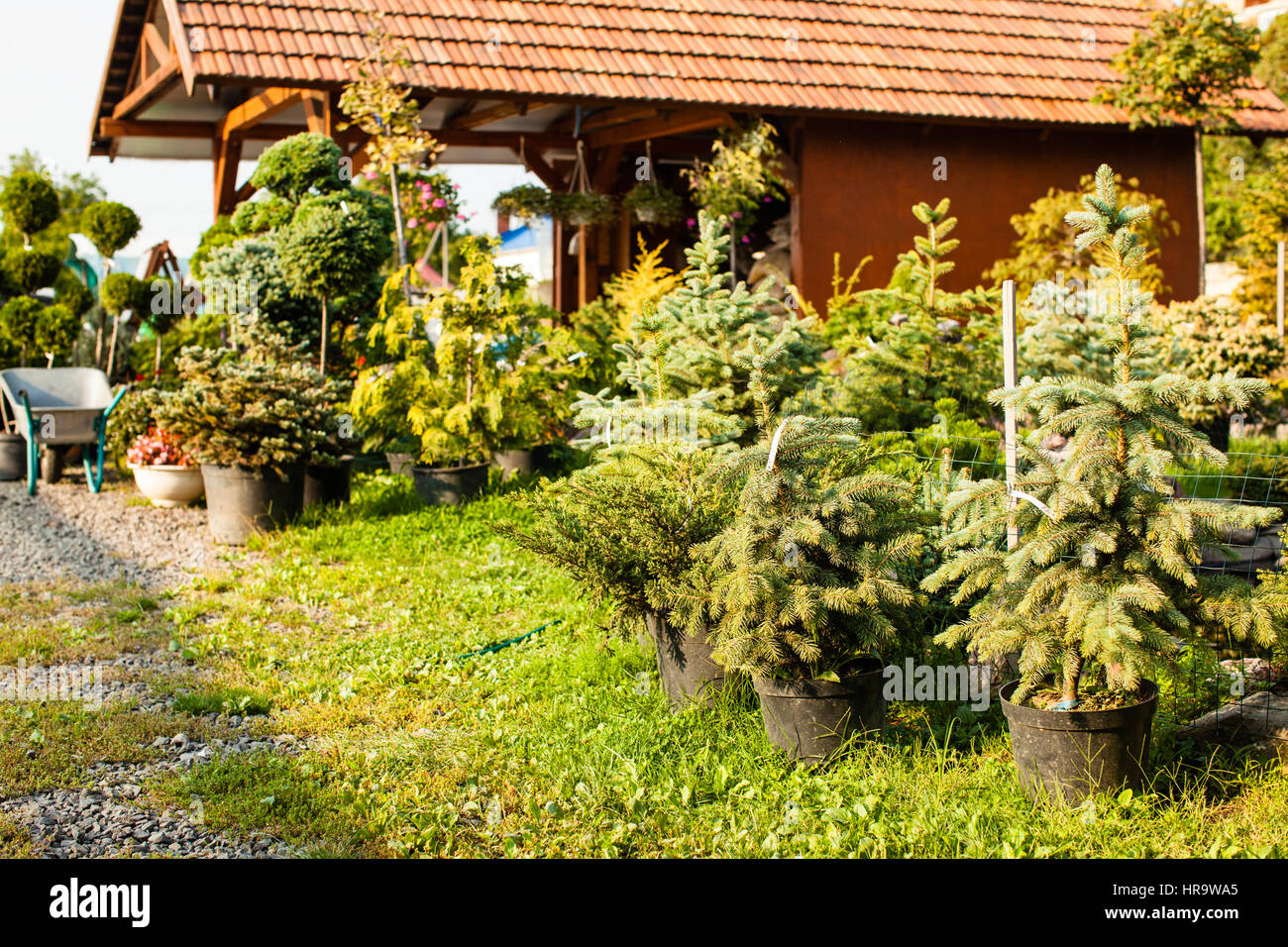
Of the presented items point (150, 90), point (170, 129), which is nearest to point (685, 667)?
point (150, 90)

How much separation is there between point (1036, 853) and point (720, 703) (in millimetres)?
1353

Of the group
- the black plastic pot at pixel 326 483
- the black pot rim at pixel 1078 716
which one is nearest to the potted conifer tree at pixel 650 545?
the black pot rim at pixel 1078 716

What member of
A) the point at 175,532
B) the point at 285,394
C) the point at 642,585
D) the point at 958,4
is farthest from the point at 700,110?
the point at 642,585

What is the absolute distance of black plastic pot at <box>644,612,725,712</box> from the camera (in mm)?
4262

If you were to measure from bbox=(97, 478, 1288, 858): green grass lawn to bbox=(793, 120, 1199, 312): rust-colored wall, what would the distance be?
7.12 meters

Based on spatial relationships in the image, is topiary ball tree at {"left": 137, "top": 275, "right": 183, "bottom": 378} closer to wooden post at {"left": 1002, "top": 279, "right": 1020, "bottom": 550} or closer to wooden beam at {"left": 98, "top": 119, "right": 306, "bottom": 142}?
wooden beam at {"left": 98, "top": 119, "right": 306, "bottom": 142}

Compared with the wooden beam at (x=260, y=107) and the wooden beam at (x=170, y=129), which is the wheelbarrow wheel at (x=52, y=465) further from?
the wooden beam at (x=170, y=129)

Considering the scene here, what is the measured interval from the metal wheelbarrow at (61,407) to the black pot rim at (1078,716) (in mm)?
7958

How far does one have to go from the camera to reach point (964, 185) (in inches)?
472

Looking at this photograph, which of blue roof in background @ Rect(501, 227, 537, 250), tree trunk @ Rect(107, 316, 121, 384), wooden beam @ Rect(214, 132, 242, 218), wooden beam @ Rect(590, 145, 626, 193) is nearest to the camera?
tree trunk @ Rect(107, 316, 121, 384)

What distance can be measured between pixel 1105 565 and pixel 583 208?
9972mm

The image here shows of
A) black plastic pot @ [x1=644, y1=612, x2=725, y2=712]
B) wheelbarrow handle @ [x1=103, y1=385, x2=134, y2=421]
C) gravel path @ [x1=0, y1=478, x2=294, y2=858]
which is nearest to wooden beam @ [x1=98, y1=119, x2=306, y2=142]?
wheelbarrow handle @ [x1=103, y1=385, x2=134, y2=421]

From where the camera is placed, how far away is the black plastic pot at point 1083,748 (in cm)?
331
